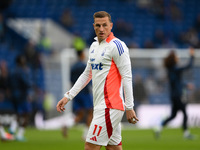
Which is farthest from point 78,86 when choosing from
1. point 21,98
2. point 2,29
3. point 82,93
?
point 2,29

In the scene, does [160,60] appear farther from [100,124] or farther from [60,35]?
[100,124]

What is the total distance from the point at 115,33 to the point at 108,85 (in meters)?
17.8

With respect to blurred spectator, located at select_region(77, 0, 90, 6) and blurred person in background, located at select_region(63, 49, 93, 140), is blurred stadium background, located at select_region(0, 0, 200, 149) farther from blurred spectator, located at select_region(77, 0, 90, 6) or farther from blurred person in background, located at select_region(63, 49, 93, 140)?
blurred person in background, located at select_region(63, 49, 93, 140)

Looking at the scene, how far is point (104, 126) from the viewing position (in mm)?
4852

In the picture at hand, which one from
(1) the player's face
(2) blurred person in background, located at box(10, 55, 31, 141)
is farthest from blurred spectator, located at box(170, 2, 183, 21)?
(1) the player's face

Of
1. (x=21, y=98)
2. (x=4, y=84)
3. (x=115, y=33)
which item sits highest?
(x=115, y=33)

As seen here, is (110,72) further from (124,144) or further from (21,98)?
(21,98)

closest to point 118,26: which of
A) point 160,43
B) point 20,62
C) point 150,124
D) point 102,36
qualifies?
point 160,43

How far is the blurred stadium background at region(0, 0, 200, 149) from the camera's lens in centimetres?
1825

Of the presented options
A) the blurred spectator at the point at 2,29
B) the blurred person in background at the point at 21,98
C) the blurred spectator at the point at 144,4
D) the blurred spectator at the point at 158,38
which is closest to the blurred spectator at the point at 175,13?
the blurred spectator at the point at 144,4

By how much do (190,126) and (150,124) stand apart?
59.9 inches

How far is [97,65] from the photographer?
16.5 ft

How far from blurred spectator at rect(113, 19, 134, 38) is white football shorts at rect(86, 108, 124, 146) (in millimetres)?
18098

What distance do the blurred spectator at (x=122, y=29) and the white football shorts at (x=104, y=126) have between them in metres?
18.1
